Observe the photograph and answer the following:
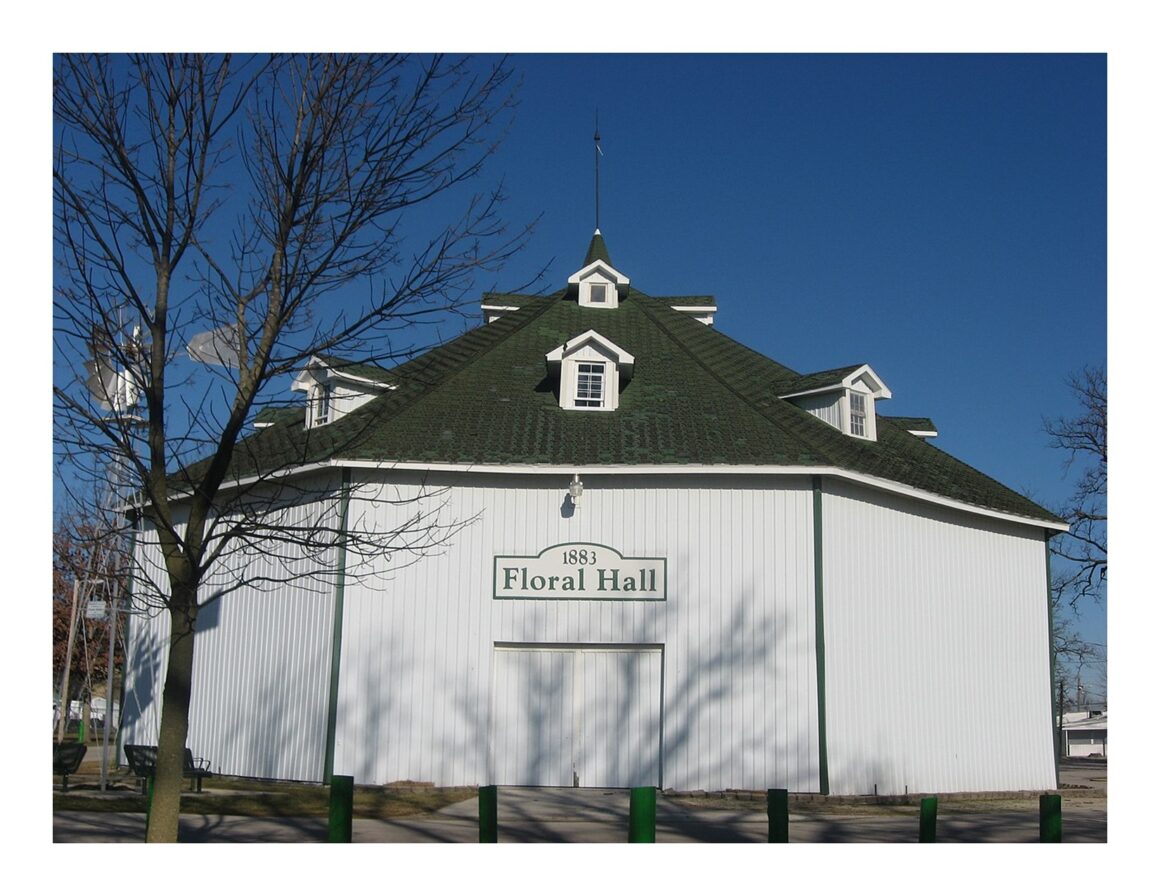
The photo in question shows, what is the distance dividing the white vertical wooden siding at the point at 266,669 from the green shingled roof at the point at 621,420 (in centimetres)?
200

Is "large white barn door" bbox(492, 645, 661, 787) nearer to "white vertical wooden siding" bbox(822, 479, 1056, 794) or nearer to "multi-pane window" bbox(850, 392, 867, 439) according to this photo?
"white vertical wooden siding" bbox(822, 479, 1056, 794)

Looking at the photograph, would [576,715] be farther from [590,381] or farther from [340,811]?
[340,811]

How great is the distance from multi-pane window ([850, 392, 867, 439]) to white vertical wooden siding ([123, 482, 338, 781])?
401 inches

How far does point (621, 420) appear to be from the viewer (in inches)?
859

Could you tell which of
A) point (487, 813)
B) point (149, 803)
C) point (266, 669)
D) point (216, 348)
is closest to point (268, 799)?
point (266, 669)

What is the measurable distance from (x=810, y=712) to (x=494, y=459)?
6.66 metres

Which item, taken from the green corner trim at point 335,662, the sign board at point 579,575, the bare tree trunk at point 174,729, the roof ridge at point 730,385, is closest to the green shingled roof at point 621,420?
the roof ridge at point 730,385

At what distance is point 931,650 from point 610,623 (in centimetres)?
594

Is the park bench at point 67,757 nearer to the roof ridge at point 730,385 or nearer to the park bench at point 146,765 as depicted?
the park bench at point 146,765

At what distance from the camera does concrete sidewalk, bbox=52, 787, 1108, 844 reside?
13820 mm

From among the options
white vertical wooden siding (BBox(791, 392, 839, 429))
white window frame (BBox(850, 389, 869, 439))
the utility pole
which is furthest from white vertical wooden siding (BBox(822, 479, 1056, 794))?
the utility pole

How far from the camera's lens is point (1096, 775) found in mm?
31875

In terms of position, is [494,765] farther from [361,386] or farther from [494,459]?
[361,386]

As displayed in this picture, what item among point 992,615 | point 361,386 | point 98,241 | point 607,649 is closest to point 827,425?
point 992,615
